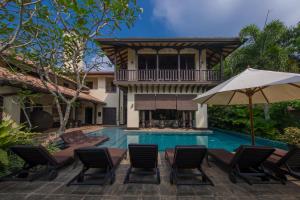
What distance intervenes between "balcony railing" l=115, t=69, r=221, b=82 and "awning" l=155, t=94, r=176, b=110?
1.54 meters

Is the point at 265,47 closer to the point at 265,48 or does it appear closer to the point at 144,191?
the point at 265,48

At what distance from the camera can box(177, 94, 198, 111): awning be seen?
47.8ft

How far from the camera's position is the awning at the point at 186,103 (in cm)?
1456

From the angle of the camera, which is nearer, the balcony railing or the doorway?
the balcony railing

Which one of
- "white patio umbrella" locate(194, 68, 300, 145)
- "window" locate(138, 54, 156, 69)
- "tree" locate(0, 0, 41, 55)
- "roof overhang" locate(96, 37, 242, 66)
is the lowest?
"white patio umbrella" locate(194, 68, 300, 145)

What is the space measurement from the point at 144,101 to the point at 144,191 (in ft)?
38.1

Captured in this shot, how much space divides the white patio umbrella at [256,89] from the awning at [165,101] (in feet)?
28.1

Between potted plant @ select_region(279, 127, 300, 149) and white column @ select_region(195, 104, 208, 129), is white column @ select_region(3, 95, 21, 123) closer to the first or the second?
potted plant @ select_region(279, 127, 300, 149)

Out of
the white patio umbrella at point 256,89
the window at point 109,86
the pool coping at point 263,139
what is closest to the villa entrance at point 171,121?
the pool coping at point 263,139

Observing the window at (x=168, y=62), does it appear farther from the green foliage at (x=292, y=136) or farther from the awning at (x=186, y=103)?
the green foliage at (x=292, y=136)

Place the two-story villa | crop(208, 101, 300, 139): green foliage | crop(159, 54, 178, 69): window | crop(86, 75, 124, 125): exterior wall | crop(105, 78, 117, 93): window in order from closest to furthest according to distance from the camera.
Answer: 1. crop(208, 101, 300, 139): green foliage
2. the two-story villa
3. crop(159, 54, 178, 69): window
4. crop(86, 75, 124, 125): exterior wall
5. crop(105, 78, 117, 93): window

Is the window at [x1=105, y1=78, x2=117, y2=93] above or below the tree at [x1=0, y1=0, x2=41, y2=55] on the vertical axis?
above

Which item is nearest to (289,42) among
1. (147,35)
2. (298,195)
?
(147,35)

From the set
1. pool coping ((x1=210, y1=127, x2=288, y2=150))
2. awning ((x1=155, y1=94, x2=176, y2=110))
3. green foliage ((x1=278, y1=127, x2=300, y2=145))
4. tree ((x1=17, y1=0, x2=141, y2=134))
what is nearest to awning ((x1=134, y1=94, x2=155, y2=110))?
awning ((x1=155, y1=94, x2=176, y2=110))
